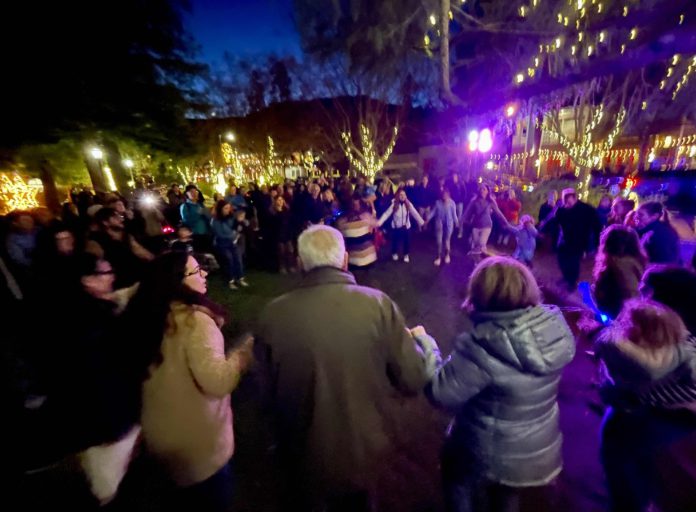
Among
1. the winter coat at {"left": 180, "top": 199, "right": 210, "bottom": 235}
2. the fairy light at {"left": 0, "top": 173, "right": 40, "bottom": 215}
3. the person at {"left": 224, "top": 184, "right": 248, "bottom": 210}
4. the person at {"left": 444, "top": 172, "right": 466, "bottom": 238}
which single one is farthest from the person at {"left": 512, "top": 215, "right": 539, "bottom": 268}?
the fairy light at {"left": 0, "top": 173, "right": 40, "bottom": 215}

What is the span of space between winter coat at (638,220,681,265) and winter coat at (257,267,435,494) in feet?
13.0

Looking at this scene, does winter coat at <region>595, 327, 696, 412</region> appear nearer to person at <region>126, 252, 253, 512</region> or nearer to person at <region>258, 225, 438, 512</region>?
person at <region>258, 225, 438, 512</region>

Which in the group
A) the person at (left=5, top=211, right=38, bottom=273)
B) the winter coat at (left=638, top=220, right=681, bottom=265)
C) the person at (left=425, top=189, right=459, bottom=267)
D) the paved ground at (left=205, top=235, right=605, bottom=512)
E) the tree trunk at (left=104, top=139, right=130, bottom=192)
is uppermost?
the tree trunk at (left=104, top=139, right=130, bottom=192)

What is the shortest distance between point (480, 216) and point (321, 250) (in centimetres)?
681

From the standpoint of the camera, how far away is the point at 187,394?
1.81 meters

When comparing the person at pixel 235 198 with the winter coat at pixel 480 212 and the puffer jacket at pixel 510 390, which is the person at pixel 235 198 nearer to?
the winter coat at pixel 480 212

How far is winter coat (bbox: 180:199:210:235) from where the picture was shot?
7.79 meters

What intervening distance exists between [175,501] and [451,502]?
5.47 feet

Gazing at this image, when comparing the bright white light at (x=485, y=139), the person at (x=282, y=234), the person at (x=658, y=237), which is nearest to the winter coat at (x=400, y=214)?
the person at (x=282, y=234)

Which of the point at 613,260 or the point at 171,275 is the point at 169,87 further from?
the point at 613,260

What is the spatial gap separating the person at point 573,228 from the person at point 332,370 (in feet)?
15.4

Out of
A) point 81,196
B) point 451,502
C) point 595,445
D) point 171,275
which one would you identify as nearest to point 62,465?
point 171,275

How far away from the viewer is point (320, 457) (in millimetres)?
1815

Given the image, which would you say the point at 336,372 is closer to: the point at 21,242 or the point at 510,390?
the point at 510,390
